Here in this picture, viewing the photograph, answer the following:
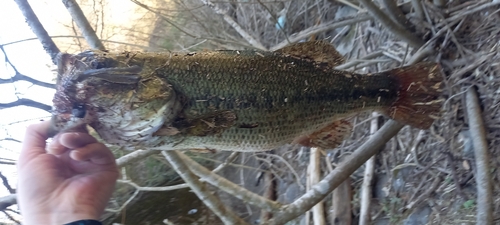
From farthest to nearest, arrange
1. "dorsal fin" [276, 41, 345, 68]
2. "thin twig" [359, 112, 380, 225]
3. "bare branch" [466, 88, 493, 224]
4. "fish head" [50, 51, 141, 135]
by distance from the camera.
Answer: "thin twig" [359, 112, 380, 225] → "bare branch" [466, 88, 493, 224] → "dorsal fin" [276, 41, 345, 68] → "fish head" [50, 51, 141, 135]

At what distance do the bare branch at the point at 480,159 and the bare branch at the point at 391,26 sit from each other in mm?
286

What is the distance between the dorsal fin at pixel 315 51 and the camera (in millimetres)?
971

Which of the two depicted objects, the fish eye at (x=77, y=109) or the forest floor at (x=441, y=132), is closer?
the fish eye at (x=77, y=109)

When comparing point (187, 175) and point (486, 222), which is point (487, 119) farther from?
point (187, 175)

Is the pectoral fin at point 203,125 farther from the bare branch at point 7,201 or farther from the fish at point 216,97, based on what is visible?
the bare branch at point 7,201

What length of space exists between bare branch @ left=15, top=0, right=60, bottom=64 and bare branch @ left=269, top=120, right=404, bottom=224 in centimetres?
86

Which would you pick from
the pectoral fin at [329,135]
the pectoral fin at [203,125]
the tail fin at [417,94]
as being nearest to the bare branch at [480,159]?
the tail fin at [417,94]

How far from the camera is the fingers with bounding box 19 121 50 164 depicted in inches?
32.4

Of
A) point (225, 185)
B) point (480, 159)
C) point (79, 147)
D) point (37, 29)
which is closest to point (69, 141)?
point (79, 147)

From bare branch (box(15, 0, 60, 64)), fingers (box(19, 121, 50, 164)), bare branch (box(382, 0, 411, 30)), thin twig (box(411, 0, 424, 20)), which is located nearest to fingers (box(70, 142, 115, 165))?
fingers (box(19, 121, 50, 164))

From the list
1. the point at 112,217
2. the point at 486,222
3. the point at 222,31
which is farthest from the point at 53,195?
the point at 222,31

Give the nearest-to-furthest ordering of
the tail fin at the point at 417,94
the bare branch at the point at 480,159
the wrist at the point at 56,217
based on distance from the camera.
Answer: the wrist at the point at 56,217
the tail fin at the point at 417,94
the bare branch at the point at 480,159

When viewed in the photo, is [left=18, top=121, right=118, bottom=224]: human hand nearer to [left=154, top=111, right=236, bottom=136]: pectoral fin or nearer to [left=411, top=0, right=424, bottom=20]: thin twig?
[left=154, top=111, right=236, bottom=136]: pectoral fin

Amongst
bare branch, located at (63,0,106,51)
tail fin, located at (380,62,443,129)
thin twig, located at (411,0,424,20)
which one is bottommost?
tail fin, located at (380,62,443,129)
